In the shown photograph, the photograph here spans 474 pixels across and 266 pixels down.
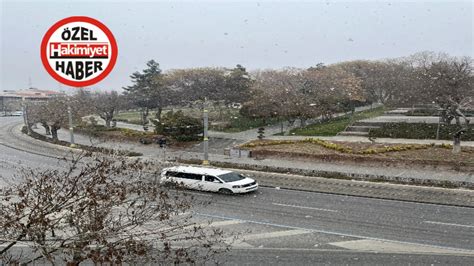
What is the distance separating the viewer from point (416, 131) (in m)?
34.4

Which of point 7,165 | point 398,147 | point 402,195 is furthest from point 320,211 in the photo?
point 7,165

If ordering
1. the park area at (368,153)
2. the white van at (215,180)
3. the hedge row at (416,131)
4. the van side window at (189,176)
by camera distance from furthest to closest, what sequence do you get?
the hedge row at (416,131)
the park area at (368,153)
the van side window at (189,176)
the white van at (215,180)

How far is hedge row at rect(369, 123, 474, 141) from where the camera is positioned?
107ft

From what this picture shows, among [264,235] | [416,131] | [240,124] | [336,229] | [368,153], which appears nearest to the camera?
[264,235]

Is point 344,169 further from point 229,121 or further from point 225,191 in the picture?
point 229,121

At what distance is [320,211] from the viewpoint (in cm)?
1811

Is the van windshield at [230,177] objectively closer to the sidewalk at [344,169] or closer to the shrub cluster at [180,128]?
the sidewalk at [344,169]

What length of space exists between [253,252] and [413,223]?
256 inches

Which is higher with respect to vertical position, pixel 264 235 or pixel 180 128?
pixel 180 128

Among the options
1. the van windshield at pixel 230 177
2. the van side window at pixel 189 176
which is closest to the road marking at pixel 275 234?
the van windshield at pixel 230 177

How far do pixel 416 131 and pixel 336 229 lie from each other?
21.7 meters

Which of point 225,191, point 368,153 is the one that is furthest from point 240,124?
point 225,191

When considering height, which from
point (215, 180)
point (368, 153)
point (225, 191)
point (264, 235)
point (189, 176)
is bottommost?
point (264, 235)

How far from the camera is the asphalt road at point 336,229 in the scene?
13.1 m
